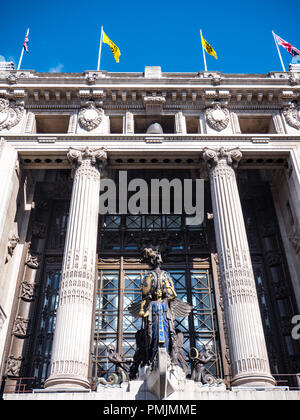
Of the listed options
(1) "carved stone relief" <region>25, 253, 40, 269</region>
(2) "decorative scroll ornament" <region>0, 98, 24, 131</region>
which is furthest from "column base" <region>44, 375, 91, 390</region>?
(2) "decorative scroll ornament" <region>0, 98, 24, 131</region>

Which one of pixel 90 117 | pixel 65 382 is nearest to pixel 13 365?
pixel 65 382

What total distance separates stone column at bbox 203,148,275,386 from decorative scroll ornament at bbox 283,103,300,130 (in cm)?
393

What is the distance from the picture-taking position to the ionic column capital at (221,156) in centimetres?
2164

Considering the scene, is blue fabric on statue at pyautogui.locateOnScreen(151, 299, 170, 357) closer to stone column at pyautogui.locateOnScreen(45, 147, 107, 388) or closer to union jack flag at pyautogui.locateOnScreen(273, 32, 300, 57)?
stone column at pyautogui.locateOnScreen(45, 147, 107, 388)

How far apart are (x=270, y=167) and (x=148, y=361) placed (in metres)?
13.1

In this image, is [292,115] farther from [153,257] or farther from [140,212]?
[153,257]

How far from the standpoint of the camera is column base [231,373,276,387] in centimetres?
1488

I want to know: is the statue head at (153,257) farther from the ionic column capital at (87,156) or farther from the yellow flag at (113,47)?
the yellow flag at (113,47)

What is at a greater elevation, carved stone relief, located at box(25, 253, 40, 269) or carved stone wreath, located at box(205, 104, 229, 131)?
carved stone wreath, located at box(205, 104, 229, 131)

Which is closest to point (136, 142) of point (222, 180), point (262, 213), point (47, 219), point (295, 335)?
point (222, 180)

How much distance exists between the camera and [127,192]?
25.7 metres

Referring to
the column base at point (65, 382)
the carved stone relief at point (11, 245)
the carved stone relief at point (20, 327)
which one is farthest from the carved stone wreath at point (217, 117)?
the column base at point (65, 382)

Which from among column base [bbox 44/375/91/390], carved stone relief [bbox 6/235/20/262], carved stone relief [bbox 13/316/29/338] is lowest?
column base [bbox 44/375/91/390]

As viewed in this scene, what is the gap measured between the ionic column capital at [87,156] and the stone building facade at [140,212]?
0.23ft
